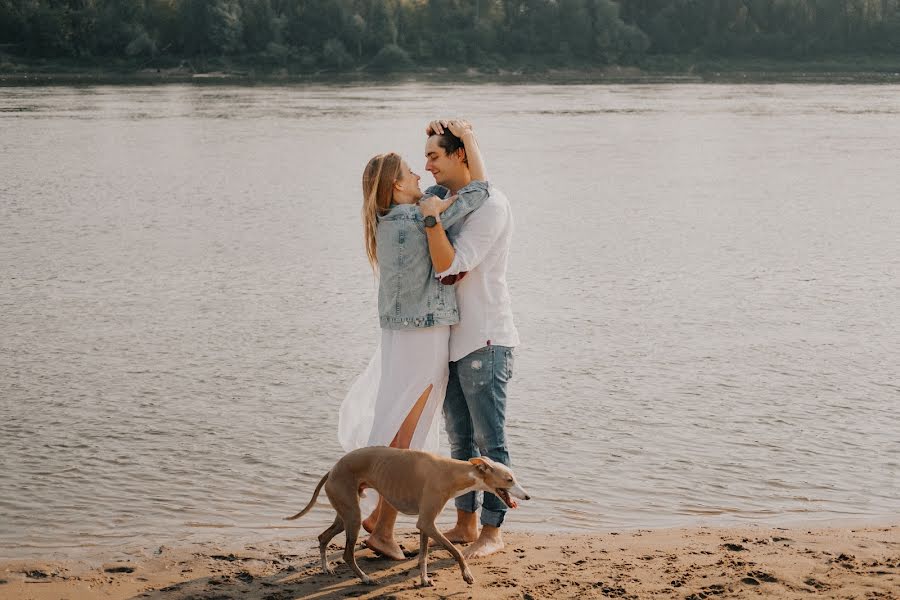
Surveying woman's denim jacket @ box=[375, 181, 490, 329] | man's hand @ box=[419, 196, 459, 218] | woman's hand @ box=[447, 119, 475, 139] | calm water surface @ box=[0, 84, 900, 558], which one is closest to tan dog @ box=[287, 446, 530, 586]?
woman's denim jacket @ box=[375, 181, 490, 329]

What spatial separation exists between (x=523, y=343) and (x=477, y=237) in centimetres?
465

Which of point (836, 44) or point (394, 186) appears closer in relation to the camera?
point (394, 186)

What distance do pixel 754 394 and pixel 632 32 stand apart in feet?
285

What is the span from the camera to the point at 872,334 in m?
9.61

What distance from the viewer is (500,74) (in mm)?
84000

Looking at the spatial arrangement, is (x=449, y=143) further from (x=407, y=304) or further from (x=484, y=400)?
(x=484, y=400)

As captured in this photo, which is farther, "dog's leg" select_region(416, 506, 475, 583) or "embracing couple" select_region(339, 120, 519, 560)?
"embracing couple" select_region(339, 120, 519, 560)

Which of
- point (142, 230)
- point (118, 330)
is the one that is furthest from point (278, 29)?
point (118, 330)

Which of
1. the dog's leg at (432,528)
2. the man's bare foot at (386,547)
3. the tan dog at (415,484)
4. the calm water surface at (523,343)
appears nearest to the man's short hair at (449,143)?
the tan dog at (415,484)

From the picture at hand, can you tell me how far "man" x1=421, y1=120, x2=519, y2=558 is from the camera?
4.72 meters

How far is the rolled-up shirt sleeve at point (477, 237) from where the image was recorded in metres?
4.69

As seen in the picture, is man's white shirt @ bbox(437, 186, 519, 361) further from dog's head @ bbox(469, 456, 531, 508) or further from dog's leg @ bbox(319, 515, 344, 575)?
dog's leg @ bbox(319, 515, 344, 575)

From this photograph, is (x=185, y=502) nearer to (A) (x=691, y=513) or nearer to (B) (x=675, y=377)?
(A) (x=691, y=513)

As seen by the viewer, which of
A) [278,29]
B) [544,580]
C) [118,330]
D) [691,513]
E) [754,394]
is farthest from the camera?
[278,29]
